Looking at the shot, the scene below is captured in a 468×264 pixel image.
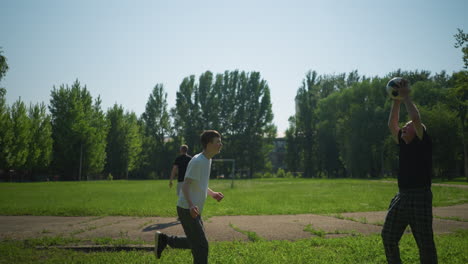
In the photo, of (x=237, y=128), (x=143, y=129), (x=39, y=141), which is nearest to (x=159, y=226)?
(x=39, y=141)

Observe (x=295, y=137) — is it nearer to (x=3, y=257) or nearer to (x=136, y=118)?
(x=136, y=118)

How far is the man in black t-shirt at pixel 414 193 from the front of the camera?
3678 millimetres

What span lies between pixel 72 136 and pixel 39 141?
544 centimetres

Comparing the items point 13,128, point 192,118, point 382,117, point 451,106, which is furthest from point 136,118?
point 451,106

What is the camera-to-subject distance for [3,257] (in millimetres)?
5316

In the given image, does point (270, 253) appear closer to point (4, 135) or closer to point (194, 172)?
point (194, 172)

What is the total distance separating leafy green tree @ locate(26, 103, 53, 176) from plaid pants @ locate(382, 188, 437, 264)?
175ft

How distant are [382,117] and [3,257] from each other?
5004 centimetres

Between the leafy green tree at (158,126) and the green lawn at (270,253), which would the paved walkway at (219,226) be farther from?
the leafy green tree at (158,126)

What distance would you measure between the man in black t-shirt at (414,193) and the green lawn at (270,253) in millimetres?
1340

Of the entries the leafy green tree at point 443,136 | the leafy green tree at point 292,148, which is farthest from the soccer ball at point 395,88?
the leafy green tree at point 292,148

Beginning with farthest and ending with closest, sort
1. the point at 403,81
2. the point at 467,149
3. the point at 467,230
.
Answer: the point at 467,149 < the point at 467,230 < the point at 403,81

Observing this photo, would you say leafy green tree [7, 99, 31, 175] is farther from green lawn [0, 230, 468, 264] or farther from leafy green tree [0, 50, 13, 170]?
green lawn [0, 230, 468, 264]

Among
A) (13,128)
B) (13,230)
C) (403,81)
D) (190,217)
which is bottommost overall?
(13,230)
